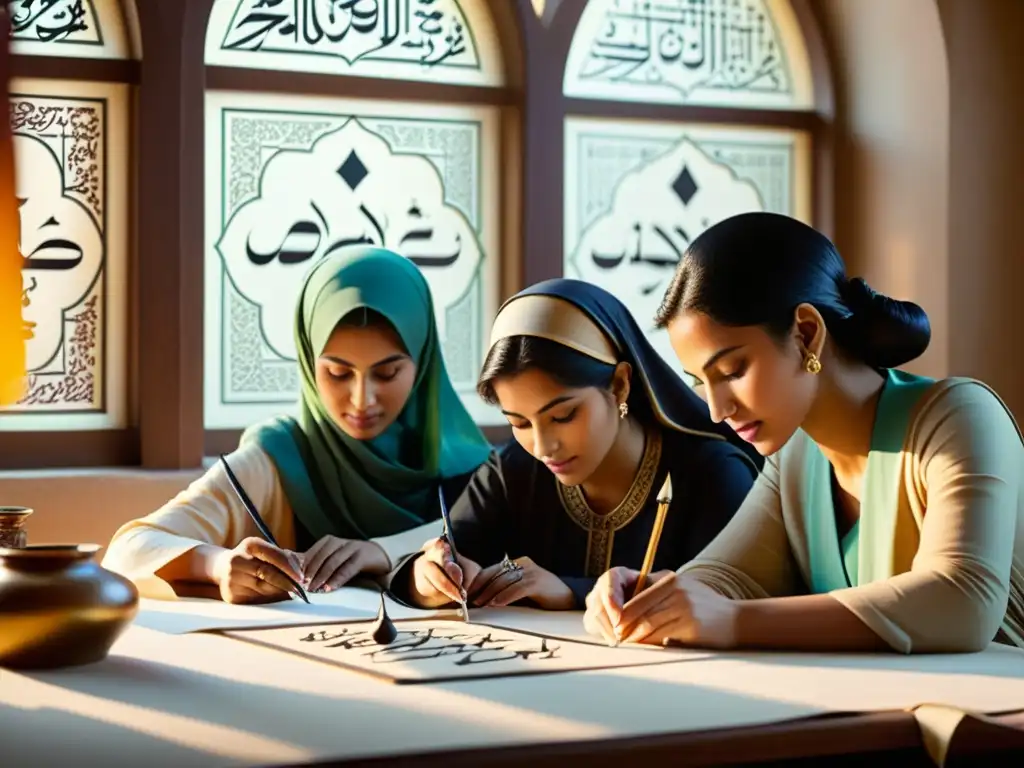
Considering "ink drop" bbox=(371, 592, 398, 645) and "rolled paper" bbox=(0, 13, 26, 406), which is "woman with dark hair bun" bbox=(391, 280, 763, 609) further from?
"rolled paper" bbox=(0, 13, 26, 406)

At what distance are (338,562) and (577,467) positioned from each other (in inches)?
22.2

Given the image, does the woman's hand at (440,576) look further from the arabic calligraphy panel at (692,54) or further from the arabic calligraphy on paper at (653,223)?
the arabic calligraphy panel at (692,54)

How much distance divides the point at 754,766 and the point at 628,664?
0.30 metres

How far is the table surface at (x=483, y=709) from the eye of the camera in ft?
5.17

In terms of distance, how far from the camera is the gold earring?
7.41ft

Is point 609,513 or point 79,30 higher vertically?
point 79,30

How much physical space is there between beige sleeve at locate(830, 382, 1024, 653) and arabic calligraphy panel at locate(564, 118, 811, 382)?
2.91 m

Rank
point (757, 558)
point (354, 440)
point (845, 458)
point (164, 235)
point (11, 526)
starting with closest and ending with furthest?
point (845, 458), point (757, 558), point (11, 526), point (354, 440), point (164, 235)

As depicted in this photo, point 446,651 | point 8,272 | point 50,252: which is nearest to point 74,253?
point 50,252

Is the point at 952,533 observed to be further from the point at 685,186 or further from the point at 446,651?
the point at 685,186

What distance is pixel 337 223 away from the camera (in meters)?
4.74

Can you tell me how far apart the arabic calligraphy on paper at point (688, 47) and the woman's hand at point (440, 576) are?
108 inches

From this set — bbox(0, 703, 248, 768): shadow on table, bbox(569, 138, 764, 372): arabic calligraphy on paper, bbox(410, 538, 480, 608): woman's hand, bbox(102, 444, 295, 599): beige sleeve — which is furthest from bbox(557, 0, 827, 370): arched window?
bbox(0, 703, 248, 768): shadow on table

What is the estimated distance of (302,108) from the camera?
4.71 meters
